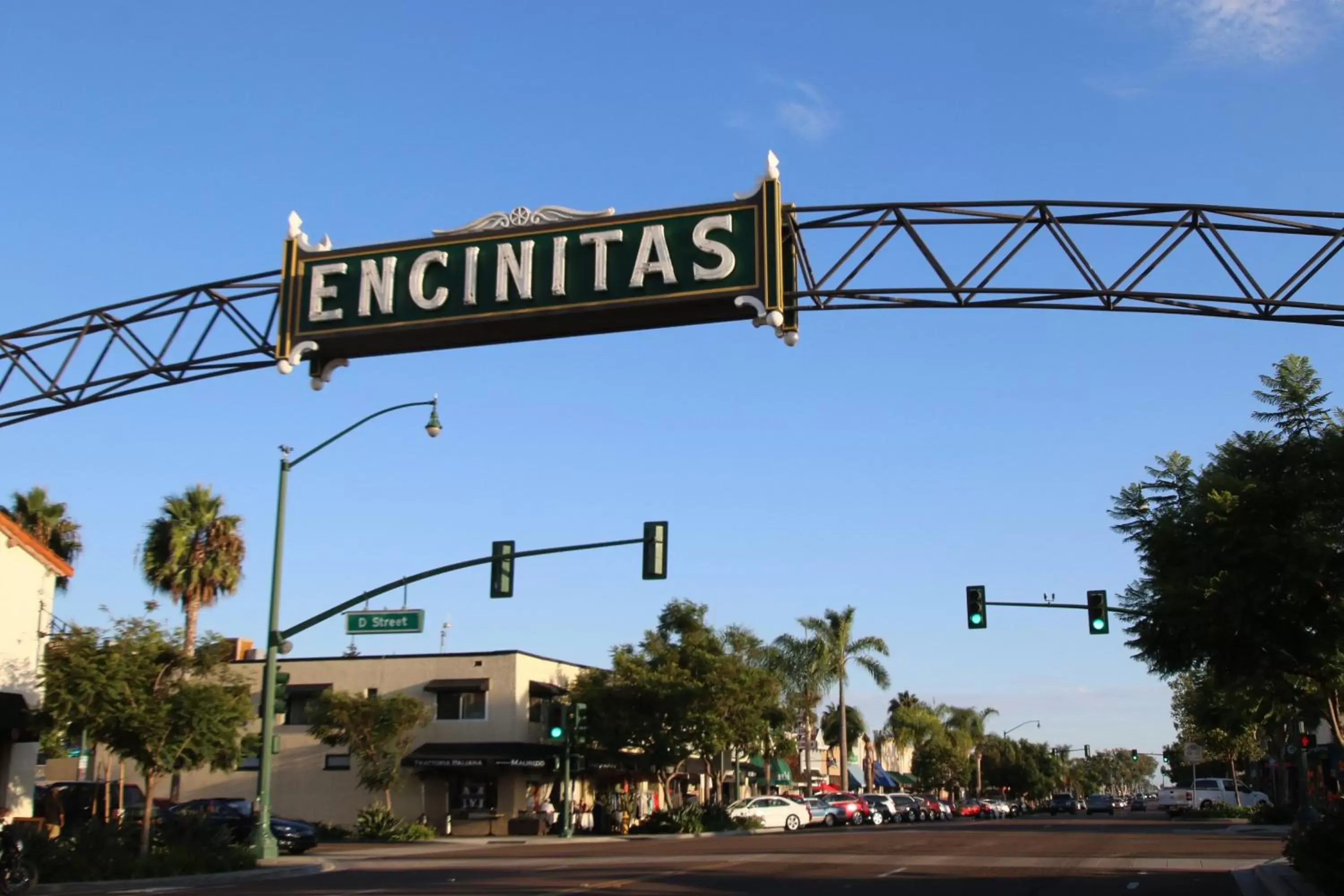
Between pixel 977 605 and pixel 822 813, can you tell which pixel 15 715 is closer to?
pixel 977 605

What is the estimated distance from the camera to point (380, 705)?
43812 millimetres

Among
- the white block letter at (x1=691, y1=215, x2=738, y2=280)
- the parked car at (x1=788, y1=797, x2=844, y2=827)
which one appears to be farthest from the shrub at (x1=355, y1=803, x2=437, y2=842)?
the white block letter at (x1=691, y1=215, x2=738, y2=280)

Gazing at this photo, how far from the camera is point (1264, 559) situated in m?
18.4

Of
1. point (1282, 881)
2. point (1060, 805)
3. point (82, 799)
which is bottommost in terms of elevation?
point (1060, 805)

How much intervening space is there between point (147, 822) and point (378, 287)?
14.8 meters

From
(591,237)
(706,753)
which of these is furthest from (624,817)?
(591,237)

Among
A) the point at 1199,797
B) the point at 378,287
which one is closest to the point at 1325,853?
the point at 378,287

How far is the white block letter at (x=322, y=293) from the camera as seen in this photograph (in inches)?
599

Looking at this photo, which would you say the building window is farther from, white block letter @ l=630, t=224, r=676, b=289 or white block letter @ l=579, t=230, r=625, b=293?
white block letter @ l=630, t=224, r=676, b=289

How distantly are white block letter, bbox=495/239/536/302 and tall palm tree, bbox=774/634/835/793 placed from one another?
57.7 metres

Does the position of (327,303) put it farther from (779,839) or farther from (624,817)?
(624,817)

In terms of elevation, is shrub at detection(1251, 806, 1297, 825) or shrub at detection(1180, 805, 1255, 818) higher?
shrub at detection(1251, 806, 1297, 825)

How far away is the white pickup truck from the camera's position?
6284cm

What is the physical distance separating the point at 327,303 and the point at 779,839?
2721 cm
